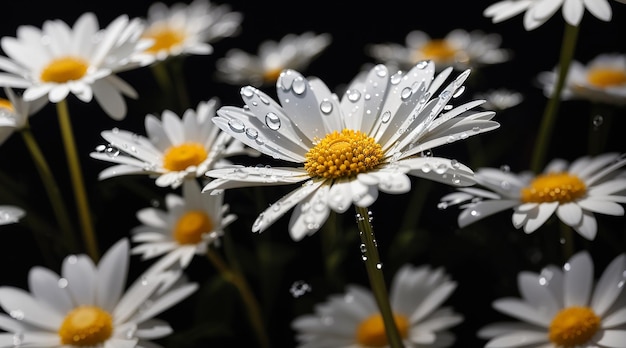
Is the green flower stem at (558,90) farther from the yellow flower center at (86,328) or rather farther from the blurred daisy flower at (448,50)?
the yellow flower center at (86,328)

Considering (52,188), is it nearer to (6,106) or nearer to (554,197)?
(6,106)

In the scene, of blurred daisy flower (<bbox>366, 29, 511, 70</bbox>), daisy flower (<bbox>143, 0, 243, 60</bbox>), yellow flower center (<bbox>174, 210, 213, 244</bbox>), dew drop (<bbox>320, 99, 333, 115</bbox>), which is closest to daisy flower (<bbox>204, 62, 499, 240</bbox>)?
dew drop (<bbox>320, 99, 333, 115</bbox>)

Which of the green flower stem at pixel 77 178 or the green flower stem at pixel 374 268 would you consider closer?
the green flower stem at pixel 374 268

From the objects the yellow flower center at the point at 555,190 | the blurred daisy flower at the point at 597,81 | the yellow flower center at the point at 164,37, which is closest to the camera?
the yellow flower center at the point at 555,190

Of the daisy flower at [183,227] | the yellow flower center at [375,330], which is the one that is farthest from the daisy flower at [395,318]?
Answer: the daisy flower at [183,227]

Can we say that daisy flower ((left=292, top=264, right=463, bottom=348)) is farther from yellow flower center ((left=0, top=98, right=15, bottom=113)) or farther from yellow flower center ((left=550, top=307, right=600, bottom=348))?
yellow flower center ((left=0, top=98, right=15, bottom=113))

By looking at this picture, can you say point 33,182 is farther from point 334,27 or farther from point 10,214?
point 334,27
